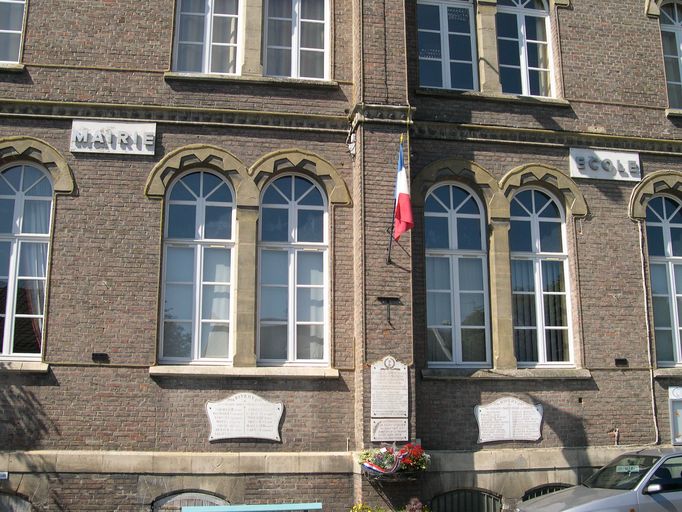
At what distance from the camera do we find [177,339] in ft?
38.4

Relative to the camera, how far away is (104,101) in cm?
1207

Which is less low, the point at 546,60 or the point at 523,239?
the point at 546,60

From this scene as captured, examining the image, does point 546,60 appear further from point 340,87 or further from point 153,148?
point 153,148

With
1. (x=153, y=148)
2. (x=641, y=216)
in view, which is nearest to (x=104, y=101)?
(x=153, y=148)

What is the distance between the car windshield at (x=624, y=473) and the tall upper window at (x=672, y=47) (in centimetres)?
709

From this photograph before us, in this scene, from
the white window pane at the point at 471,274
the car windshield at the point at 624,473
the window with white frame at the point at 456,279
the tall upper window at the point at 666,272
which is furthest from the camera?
the tall upper window at the point at 666,272

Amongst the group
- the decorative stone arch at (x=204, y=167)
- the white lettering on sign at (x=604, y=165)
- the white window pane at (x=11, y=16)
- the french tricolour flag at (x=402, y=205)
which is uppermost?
the white window pane at (x=11, y=16)

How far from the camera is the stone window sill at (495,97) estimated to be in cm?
1291

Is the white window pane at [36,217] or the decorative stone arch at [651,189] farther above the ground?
the decorative stone arch at [651,189]

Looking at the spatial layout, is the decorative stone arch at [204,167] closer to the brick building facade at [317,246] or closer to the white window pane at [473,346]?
the brick building facade at [317,246]

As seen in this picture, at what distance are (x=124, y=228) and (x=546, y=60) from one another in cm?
794

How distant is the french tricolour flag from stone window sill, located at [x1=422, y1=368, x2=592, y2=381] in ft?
7.31

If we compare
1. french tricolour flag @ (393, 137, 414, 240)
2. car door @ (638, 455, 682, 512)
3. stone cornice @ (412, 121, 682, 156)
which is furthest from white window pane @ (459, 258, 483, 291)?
car door @ (638, 455, 682, 512)

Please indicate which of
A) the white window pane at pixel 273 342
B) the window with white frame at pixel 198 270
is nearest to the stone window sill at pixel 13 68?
the window with white frame at pixel 198 270
